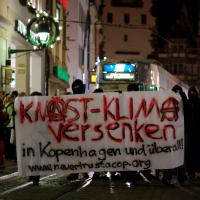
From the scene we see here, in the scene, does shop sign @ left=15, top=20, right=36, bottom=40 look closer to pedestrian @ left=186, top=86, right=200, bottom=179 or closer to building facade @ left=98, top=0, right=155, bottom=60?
pedestrian @ left=186, top=86, right=200, bottom=179

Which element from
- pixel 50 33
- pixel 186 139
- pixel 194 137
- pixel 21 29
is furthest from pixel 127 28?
pixel 186 139

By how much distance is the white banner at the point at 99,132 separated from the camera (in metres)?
12.5

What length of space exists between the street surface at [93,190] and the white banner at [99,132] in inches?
14.3

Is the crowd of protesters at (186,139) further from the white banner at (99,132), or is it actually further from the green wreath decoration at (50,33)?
the green wreath decoration at (50,33)

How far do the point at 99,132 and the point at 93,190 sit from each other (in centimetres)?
117

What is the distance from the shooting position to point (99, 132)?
12.6 metres

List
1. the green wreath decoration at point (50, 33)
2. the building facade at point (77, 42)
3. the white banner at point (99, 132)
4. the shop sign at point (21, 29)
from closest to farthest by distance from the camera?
the white banner at point (99, 132) < the green wreath decoration at point (50, 33) < the shop sign at point (21, 29) < the building facade at point (77, 42)

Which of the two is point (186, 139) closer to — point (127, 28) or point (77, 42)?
point (77, 42)

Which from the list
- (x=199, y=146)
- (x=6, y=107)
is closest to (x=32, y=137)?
(x=199, y=146)

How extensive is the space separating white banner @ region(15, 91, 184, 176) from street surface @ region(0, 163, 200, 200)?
36cm

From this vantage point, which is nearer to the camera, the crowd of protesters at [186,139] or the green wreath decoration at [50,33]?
the crowd of protesters at [186,139]

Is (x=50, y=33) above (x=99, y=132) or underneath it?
above

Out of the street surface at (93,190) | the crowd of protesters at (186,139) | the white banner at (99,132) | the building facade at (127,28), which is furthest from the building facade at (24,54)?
the building facade at (127,28)

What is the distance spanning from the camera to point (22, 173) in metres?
12.5
